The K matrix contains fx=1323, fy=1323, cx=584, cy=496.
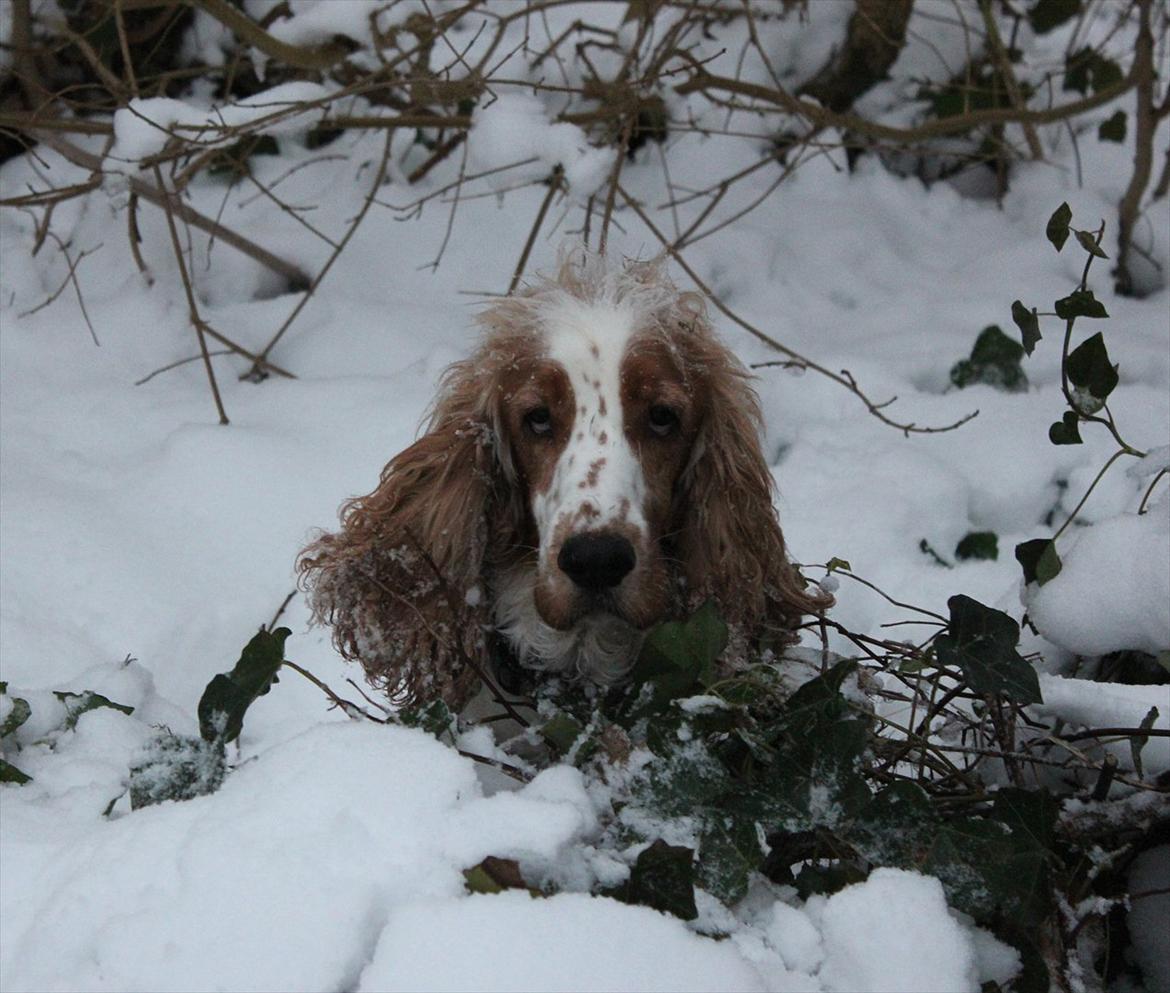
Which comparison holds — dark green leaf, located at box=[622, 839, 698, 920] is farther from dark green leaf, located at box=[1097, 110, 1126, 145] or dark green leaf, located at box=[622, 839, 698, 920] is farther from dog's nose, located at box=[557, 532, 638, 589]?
dark green leaf, located at box=[1097, 110, 1126, 145]

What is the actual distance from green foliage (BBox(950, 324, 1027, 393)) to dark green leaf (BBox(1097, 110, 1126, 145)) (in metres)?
1.66

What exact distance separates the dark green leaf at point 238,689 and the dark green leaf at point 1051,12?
494 centimetres

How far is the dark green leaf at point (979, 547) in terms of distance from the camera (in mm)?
3977

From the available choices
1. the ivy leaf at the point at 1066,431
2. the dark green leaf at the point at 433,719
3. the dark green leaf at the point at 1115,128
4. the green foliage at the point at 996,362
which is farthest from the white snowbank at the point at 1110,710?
the dark green leaf at the point at 1115,128

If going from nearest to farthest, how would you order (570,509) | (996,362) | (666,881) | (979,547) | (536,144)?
(666,881)
(570,509)
(979,547)
(536,144)
(996,362)

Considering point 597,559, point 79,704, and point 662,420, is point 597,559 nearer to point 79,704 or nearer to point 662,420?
point 662,420

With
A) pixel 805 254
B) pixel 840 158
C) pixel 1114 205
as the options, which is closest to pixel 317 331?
pixel 805 254

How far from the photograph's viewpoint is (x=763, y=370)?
481 cm

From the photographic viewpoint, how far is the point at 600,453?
2.58 m

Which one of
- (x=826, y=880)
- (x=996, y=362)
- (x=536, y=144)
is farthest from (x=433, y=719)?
(x=996, y=362)

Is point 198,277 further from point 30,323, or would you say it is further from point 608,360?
point 608,360

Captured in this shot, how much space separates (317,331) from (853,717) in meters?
3.63

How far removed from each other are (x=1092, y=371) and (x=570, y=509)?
3.14 ft

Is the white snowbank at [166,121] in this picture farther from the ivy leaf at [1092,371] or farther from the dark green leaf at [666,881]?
the dark green leaf at [666,881]
